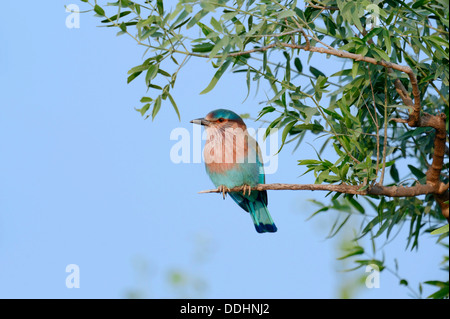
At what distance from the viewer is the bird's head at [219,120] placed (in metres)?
4.40

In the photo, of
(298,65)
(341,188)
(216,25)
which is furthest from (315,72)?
(216,25)

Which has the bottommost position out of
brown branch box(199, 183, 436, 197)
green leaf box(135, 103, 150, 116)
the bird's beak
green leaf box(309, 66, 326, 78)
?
brown branch box(199, 183, 436, 197)

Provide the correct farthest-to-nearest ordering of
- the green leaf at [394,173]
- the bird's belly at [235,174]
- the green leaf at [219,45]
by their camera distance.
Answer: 1. the green leaf at [394,173]
2. the bird's belly at [235,174]
3. the green leaf at [219,45]

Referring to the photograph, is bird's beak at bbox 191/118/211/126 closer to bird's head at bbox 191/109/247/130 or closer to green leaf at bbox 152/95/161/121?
bird's head at bbox 191/109/247/130

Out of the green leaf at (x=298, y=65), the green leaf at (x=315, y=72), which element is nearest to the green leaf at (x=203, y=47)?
the green leaf at (x=298, y=65)

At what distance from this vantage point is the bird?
419cm

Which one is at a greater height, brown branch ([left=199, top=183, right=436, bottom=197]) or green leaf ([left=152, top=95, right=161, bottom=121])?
green leaf ([left=152, top=95, right=161, bottom=121])

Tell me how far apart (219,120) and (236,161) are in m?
0.33

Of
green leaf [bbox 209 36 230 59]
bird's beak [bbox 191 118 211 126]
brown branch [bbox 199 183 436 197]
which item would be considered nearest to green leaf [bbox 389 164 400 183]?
brown branch [bbox 199 183 436 197]

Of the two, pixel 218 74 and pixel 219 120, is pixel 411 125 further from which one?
pixel 219 120

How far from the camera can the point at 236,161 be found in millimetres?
4215

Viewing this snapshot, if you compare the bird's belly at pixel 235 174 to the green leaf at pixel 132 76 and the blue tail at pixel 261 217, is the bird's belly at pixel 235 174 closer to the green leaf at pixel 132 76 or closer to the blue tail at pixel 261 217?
the blue tail at pixel 261 217

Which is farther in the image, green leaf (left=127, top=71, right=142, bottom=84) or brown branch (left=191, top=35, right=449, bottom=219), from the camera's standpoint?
green leaf (left=127, top=71, right=142, bottom=84)

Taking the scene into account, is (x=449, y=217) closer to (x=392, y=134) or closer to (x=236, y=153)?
(x=392, y=134)
